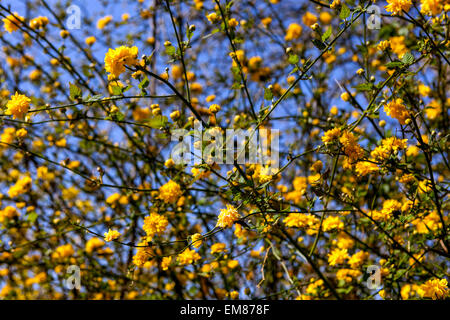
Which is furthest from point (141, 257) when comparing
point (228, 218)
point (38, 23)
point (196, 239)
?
point (38, 23)

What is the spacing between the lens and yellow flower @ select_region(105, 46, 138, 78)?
60.4 inches

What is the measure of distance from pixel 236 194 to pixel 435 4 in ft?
3.24

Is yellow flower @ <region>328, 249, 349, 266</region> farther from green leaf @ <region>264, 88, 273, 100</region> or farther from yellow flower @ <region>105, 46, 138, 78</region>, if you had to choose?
yellow flower @ <region>105, 46, 138, 78</region>

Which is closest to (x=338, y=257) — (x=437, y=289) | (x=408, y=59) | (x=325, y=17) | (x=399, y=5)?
(x=437, y=289)

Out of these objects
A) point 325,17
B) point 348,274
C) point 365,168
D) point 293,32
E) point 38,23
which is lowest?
point 348,274

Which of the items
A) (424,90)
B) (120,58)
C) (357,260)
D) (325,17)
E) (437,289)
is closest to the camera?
(120,58)

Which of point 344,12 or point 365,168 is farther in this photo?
point 365,168

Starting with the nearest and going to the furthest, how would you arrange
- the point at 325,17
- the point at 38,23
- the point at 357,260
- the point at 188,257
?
the point at 188,257 → the point at 357,260 → the point at 38,23 → the point at 325,17

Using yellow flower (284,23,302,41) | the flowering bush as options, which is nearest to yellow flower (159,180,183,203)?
the flowering bush

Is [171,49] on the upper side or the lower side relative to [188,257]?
upper

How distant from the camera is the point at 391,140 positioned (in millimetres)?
1737

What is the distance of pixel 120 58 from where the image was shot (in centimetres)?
154

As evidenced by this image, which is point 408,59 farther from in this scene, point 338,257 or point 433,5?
point 338,257

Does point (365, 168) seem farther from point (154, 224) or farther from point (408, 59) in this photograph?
point (154, 224)
